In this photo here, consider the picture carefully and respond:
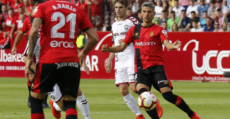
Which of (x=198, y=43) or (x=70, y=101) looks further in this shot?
(x=198, y=43)

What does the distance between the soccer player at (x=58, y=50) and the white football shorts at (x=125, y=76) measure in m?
3.41

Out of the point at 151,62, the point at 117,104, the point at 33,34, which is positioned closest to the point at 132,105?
the point at 151,62

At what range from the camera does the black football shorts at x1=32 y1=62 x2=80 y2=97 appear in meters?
5.57

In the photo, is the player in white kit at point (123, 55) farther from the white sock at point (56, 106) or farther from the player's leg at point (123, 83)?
the white sock at point (56, 106)

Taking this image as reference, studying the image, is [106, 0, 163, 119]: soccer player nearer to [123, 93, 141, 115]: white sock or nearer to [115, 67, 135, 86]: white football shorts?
[115, 67, 135, 86]: white football shorts

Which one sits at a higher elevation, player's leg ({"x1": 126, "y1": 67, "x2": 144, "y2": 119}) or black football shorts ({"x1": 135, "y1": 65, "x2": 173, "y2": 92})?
black football shorts ({"x1": 135, "y1": 65, "x2": 173, "y2": 92})

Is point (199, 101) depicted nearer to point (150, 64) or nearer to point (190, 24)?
point (150, 64)

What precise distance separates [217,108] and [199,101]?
5.27 feet

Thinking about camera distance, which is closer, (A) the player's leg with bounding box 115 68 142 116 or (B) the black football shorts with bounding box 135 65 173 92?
(B) the black football shorts with bounding box 135 65 173 92

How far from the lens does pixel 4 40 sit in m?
22.8

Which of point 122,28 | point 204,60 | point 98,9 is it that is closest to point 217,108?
point 122,28

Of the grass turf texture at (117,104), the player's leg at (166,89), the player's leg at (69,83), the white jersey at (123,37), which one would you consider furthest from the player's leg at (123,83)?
the player's leg at (69,83)

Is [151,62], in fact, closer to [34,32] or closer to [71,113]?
[71,113]

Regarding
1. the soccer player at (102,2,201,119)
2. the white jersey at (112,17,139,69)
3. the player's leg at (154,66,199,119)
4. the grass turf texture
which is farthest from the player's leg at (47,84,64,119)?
the white jersey at (112,17,139,69)
